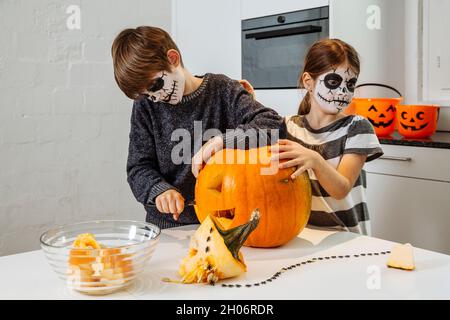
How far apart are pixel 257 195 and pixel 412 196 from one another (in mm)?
1259

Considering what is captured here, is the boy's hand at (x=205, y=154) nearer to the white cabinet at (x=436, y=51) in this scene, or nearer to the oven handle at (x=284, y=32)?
the oven handle at (x=284, y=32)

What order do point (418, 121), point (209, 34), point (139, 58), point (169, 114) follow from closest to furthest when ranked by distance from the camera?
point (139, 58), point (169, 114), point (418, 121), point (209, 34)

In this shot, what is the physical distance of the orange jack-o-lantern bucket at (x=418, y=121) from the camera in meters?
1.95

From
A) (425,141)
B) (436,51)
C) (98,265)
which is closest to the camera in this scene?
(98,265)

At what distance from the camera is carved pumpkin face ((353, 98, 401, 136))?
80.6 inches

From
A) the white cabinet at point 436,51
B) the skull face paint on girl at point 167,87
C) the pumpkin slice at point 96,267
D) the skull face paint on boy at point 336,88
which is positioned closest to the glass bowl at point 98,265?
the pumpkin slice at point 96,267

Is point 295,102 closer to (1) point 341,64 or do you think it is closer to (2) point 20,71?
(1) point 341,64

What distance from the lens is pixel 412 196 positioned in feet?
6.27

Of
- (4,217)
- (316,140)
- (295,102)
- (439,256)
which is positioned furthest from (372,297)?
(4,217)

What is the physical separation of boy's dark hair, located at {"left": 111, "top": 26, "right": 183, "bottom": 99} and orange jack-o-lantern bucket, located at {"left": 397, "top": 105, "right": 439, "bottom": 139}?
4.08 ft

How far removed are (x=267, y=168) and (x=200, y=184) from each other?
127 mm

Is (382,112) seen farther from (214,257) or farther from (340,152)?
(214,257)

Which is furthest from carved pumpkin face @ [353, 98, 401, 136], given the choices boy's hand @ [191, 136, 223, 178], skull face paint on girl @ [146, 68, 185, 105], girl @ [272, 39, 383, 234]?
boy's hand @ [191, 136, 223, 178]

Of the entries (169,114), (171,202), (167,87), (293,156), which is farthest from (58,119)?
(293,156)
